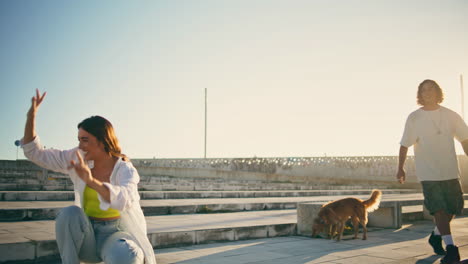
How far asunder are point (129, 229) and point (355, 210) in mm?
4669

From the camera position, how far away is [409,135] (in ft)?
16.5

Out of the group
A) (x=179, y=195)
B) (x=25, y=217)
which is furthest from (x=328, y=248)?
(x=179, y=195)

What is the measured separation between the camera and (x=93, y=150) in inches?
112

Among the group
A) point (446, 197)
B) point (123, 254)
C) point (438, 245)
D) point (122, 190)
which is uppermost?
point (122, 190)

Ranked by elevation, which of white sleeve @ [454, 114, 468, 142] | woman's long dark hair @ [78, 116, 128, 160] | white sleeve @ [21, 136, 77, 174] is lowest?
white sleeve @ [21, 136, 77, 174]

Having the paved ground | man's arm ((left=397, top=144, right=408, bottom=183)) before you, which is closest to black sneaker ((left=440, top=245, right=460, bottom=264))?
the paved ground

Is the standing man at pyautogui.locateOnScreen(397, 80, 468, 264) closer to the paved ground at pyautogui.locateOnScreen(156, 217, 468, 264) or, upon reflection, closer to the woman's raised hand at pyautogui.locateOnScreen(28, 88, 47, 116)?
the paved ground at pyautogui.locateOnScreen(156, 217, 468, 264)

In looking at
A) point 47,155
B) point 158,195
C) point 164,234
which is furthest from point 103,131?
point 158,195

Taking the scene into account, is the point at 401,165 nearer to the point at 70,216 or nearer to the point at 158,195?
the point at 70,216

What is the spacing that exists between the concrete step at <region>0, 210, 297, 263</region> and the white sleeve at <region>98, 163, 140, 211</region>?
7.96 ft

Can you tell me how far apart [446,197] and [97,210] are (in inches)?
159

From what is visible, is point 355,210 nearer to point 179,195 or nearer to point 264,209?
point 264,209

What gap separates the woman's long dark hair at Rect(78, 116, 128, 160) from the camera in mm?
2822

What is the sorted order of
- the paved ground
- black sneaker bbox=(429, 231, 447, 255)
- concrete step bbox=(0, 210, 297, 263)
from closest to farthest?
1. concrete step bbox=(0, 210, 297, 263)
2. the paved ground
3. black sneaker bbox=(429, 231, 447, 255)
